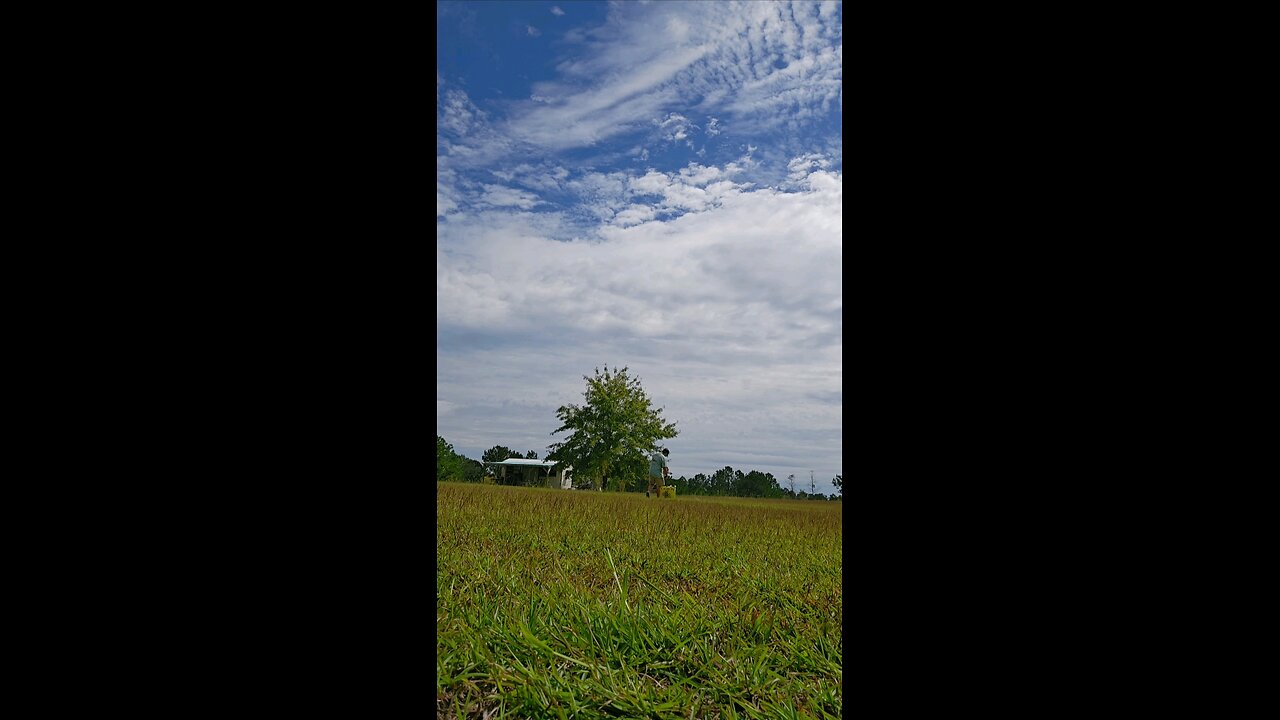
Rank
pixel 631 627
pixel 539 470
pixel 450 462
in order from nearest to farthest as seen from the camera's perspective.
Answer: pixel 631 627 < pixel 450 462 < pixel 539 470

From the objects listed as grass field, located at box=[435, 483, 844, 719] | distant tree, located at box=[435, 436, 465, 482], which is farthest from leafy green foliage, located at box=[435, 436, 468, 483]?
grass field, located at box=[435, 483, 844, 719]

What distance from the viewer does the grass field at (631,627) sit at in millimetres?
1929

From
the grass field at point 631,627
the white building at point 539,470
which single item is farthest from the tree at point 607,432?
the grass field at point 631,627

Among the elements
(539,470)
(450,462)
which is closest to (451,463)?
(450,462)

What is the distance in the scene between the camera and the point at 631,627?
2.40 m

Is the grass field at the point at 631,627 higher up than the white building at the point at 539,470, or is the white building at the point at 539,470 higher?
the grass field at the point at 631,627

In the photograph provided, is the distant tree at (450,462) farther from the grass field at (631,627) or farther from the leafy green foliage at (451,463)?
the grass field at (631,627)

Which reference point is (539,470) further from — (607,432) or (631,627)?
(631,627)

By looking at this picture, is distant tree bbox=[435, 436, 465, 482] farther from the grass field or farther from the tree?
the grass field

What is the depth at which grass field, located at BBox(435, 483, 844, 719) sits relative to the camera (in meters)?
1.93
